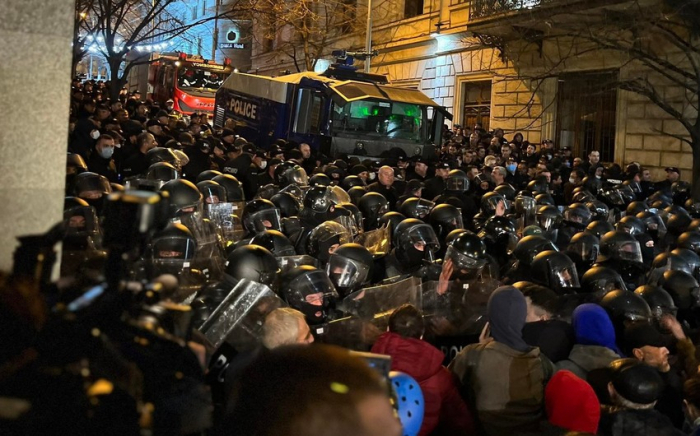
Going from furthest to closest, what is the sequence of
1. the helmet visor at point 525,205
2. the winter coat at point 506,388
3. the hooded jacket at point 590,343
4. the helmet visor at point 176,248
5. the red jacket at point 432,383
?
the helmet visor at point 525,205
the helmet visor at point 176,248
the hooded jacket at point 590,343
the winter coat at point 506,388
the red jacket at point 432,383

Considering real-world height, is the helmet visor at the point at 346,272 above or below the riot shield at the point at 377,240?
below

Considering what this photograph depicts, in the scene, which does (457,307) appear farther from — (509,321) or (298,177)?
(298,177)

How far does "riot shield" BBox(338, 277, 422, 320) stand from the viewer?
581cm

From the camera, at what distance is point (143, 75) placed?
39.2m

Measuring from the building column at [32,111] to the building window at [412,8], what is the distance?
29028mm

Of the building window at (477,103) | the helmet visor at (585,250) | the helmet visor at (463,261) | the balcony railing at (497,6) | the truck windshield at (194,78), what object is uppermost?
the balcony railing at (497,6)

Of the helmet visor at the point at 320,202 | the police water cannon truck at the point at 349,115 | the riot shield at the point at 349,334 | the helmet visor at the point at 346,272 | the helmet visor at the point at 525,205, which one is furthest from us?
the police water cannon truck at the point at 349,115

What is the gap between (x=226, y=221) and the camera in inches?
346

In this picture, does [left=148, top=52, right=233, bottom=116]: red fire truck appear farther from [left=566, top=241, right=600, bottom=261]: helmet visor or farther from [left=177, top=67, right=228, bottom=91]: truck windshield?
[left=566, top=241, right=600, bottom=261]: helmet visor

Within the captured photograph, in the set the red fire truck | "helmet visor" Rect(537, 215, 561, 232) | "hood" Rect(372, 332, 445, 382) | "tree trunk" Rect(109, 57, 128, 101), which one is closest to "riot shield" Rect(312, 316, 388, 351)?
"hood" Rect(372, 332, 445, 382)

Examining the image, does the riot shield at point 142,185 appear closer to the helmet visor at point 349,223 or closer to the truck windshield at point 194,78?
the helmet visor at point 349,223

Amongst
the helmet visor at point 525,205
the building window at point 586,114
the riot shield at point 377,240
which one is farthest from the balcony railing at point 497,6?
the riot shield at point 377,240

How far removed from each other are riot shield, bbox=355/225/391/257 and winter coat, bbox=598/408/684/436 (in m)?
4.96

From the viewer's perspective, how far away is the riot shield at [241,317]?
178 inches
